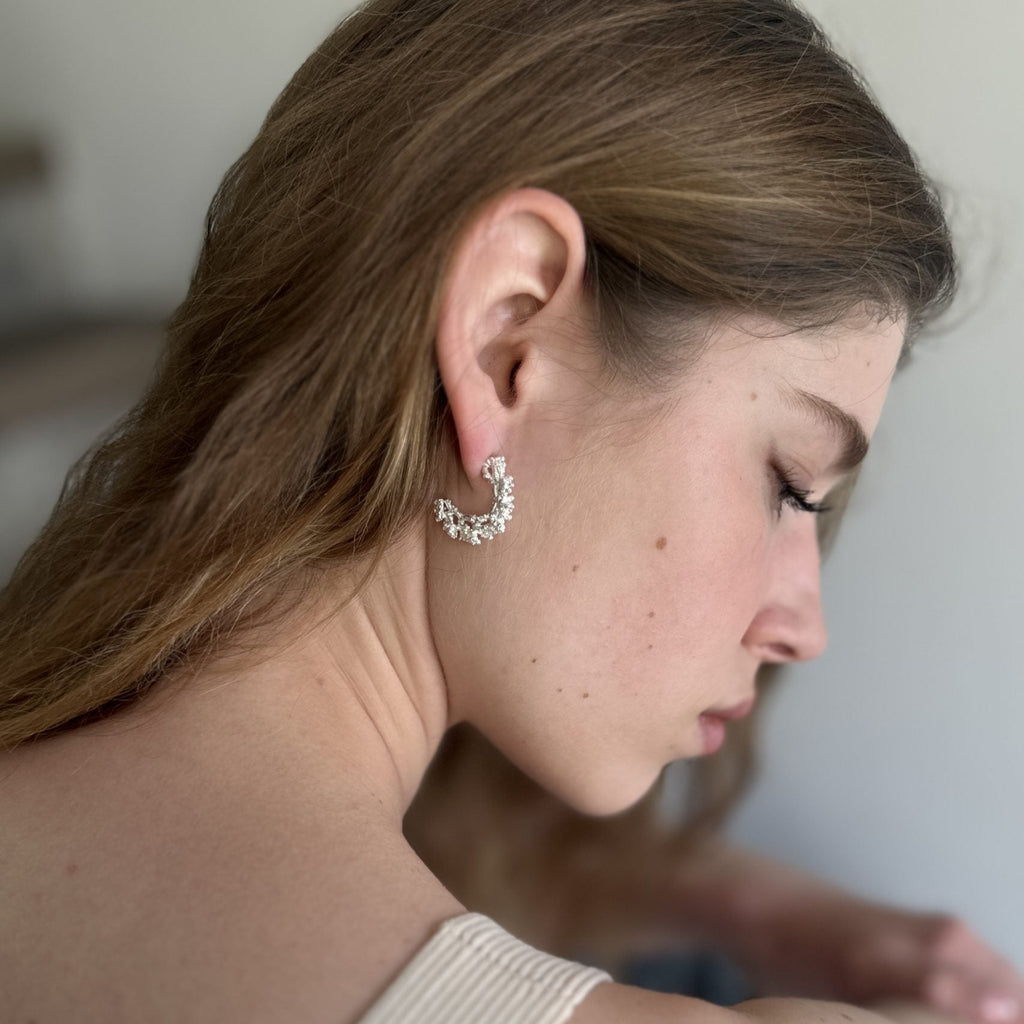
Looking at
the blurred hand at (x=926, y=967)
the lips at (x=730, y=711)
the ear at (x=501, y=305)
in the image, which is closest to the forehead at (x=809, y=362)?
the ear at (x=501, y=305)

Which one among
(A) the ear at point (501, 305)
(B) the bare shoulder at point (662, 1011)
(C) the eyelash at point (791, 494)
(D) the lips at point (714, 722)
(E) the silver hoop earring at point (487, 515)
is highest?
(A) the ear at point (501, 305)

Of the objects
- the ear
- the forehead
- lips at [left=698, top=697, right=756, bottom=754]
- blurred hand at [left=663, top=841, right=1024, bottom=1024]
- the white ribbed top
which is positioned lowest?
blurred hand at [left=663, top=841, right=1024, bottom=1024]

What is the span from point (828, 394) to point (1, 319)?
1.25 meters

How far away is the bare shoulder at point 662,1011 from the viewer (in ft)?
1.98

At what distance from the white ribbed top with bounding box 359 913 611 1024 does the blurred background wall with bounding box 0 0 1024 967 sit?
2.18 feet

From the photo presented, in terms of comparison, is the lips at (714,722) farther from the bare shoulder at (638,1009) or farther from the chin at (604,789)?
the bare shoulder at (638,1009)

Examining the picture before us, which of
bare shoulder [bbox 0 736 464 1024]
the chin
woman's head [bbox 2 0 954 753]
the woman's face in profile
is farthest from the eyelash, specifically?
bare shoulder [bbox 0 736 464 1024]

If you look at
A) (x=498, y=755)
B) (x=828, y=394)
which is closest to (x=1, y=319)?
(x=498, y=755)

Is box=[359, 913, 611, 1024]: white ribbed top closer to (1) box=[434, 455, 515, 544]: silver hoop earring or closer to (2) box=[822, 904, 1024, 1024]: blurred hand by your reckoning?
(1) box=[434, 455, 515, 544]: silver hoop earring

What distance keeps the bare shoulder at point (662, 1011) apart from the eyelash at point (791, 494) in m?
0.33

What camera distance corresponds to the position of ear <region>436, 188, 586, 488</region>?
690 mm

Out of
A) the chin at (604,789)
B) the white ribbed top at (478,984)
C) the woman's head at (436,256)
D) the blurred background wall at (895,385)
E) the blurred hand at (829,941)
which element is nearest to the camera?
the white ribbed top at (478,984)

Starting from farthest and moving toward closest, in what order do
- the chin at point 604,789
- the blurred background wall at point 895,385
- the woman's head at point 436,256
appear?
the blurred background wall at point 895,385
the chin at point 604,789
the woman's head at point 436,256

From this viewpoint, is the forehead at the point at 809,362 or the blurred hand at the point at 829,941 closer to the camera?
the forehead at the point at 809,362
